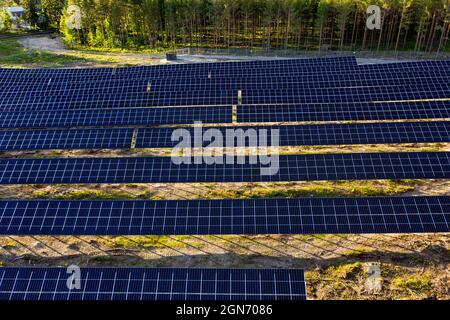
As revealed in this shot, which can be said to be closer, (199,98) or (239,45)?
(199,98)

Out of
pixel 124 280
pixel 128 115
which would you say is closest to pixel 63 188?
pixel 128 115

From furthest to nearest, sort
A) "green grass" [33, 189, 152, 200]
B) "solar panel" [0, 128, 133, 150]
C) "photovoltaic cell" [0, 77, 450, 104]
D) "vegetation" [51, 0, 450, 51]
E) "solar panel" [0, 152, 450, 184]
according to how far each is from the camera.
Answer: "vegetation" [51, 0, 450, 51]
"photovoltaic cell" [0, 77, 450, 104]
"solar panel" [0, 128, 133, 150]
"green grass" [33, 189, 152, 200]
"solar panel" [0, 152, 450, 184]

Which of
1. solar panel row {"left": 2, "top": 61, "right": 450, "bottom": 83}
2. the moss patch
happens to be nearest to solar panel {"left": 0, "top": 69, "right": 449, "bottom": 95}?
solar panel row {"left": 2, "top": 61, "right": 450, "bottom": 83}

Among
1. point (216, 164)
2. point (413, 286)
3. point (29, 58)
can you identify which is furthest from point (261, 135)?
point (29, 58)

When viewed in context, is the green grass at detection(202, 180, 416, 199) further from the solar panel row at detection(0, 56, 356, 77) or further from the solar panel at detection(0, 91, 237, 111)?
the solar panel row at detection(0, 56, 356, 77)

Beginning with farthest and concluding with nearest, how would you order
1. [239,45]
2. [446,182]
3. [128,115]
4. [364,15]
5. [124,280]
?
[239,45] < [364,15] < [128,115] < [446,182] < [124,280]

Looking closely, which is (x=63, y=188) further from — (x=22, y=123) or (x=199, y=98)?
(x=199, y=98)
